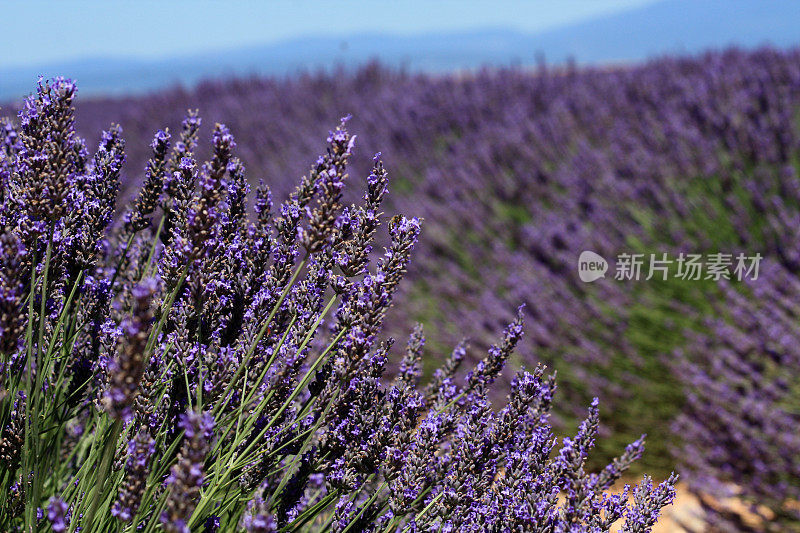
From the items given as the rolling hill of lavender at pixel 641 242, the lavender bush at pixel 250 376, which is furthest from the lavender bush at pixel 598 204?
the lavender bush at pixel 250 376

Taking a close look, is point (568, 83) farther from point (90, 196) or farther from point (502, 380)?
point (90, 196)

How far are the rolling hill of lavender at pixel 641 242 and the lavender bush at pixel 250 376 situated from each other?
1.93m

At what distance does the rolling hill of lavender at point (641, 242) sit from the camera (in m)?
3.22

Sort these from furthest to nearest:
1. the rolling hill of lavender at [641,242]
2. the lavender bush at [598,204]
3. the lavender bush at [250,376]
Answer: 1. the lavender bush at [598,204]
2. the rolling hill of lavender at [641,242]
3. the lavender bush at [250,376]

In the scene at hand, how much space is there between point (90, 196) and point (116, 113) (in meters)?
9.47

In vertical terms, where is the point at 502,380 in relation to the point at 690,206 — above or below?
below

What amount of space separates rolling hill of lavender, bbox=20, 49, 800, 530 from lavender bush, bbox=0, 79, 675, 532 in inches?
75.9

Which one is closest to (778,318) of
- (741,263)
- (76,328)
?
(741,263)

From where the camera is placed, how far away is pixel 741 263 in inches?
143

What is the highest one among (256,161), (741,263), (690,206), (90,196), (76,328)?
(690,206)

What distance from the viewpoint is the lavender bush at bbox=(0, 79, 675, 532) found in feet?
4.07

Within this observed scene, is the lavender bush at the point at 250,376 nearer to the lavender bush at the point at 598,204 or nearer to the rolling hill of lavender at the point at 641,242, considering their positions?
the lavender bush at the point at 598,204

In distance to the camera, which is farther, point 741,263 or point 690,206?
point 690,206

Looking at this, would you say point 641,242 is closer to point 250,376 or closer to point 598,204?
point 598,204
